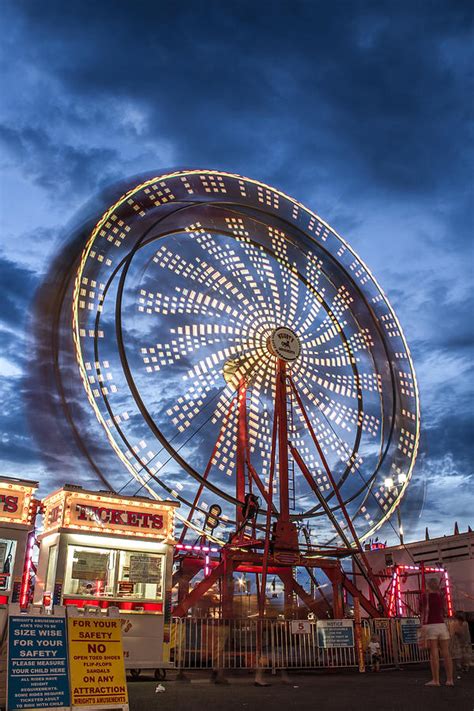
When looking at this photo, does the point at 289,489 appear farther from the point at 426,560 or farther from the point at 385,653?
the point at 426,560

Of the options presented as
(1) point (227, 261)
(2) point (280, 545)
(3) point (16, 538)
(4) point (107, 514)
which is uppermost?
(1) point (227, 261)

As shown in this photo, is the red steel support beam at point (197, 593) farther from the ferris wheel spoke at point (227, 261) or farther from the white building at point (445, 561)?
the white building at point (445, 561)

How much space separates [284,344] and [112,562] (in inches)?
319

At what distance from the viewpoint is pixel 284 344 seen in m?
17.6

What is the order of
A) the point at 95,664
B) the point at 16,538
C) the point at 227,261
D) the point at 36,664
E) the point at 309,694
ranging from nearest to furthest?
the point at 36,664 → the point at 95,664 → the point at 309,694 → the point at 16,538 → the point at 227,261

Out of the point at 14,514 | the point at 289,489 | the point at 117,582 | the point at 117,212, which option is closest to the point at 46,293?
the point at 117,212

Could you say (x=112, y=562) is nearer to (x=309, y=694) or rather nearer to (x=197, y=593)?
(x=197, y=593)

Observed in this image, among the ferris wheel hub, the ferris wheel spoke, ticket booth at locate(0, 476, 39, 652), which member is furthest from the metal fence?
the ferris wheel spoke

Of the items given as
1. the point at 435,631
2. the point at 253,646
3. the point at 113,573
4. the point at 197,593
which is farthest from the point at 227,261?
the point at 435,631

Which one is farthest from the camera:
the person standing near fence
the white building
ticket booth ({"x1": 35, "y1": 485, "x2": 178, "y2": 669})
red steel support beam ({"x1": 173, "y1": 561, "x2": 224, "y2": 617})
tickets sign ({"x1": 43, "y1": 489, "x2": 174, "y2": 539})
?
the white building

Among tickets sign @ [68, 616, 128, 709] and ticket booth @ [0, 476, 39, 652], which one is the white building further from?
tickets sign @ [68, 616, 128, 709]

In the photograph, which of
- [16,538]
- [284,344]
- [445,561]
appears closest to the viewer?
[16,538]

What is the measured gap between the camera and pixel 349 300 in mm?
20297

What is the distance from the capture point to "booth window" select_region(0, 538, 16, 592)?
1066 cm
